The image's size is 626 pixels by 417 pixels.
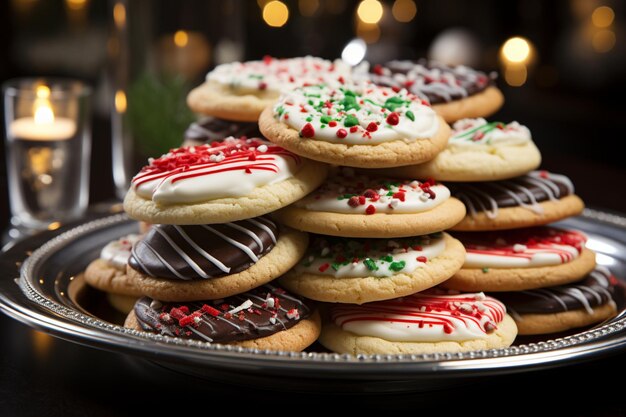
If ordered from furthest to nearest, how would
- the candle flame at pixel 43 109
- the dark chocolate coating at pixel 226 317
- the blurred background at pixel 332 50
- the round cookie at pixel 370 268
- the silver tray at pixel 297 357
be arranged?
the blurred background at pixel 332 50, the candle flame at pixel 43 109, the round cookie at pixel 370 268, the dark chocolate coating at pixel 226 317, the silver tray at pixel 297 357

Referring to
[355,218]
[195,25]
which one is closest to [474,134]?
[355,218]

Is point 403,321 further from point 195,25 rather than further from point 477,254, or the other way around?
point 195,25

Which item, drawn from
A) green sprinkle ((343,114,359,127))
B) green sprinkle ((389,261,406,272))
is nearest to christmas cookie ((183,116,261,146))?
green sprinkle ((343,114,359,127))

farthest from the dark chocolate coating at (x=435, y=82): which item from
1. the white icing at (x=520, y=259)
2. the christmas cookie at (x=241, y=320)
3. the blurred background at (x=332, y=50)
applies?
the blurred background at (x=332, y=50)

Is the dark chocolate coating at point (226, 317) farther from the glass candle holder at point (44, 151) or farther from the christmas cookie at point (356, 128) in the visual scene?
the glass candle holder at point (44, 151)

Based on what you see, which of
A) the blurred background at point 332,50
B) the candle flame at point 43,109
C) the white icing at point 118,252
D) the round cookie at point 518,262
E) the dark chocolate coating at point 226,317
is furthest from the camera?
the blurred background at point 332,50

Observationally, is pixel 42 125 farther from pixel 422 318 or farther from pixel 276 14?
pixel 276 14
